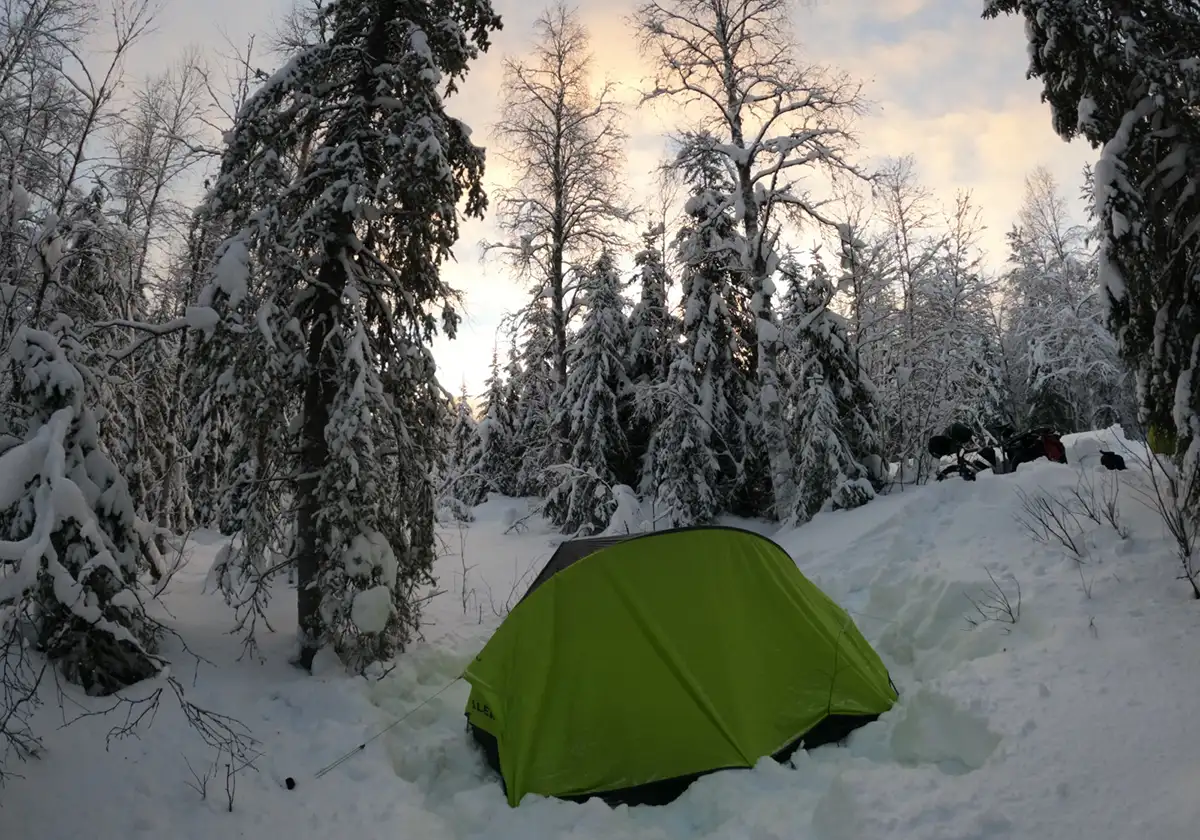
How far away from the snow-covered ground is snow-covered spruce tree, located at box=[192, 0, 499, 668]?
0.91 metres

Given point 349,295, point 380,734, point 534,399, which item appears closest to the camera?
point 380,734

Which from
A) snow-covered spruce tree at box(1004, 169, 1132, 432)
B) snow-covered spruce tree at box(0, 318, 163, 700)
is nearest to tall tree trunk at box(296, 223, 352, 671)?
snow-covered spruce tree at box(0, 318, 163, 700)

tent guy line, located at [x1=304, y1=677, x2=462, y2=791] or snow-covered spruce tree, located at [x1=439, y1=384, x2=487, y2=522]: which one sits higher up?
snow-covered spruce tree, located at [x1=439, y1=384, x2=487, y2=522]

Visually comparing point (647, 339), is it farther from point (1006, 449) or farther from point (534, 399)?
point (1006, 449)

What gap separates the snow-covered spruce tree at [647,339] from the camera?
Result: 52.9ft

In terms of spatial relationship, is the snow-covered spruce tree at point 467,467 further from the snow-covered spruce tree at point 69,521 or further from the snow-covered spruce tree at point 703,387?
the snow-covered spruce tree at point 69,521

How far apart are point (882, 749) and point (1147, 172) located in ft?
17.3

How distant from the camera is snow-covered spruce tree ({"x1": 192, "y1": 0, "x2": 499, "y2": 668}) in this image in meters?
6.01

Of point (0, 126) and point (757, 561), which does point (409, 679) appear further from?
point (0, 126)

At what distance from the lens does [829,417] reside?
11781mm

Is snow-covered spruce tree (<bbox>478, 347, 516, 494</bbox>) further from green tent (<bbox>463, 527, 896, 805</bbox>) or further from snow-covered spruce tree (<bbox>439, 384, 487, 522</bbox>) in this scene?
green tent (<bbox>463, 527, 896, 805</bbox>)

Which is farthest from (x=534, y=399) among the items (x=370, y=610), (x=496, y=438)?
(x=370, y=610)

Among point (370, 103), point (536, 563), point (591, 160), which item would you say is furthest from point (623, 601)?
point (591, 160)

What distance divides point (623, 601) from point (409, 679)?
2.62 metres
